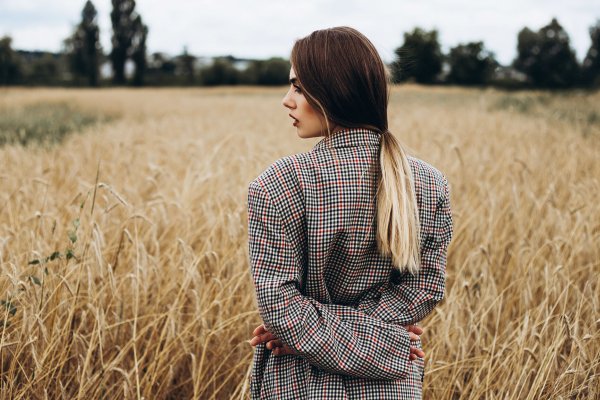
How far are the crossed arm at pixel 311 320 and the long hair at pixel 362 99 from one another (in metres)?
0.14

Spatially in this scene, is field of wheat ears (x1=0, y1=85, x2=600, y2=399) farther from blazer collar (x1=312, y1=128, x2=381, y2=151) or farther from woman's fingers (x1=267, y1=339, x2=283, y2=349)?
blazer collar (x1=312, y1=128, x2=381, y2=151)

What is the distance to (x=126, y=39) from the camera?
49.9m

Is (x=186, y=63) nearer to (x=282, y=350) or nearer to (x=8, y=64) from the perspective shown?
(x=8, y=64)

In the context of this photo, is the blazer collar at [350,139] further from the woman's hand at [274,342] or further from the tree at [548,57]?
the tree at [548,57]

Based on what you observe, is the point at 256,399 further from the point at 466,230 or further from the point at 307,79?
the point at 466,230

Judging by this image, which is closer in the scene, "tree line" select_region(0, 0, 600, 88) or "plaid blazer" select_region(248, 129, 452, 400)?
"plaid blazer" select_region(248, 129, 452, 400)

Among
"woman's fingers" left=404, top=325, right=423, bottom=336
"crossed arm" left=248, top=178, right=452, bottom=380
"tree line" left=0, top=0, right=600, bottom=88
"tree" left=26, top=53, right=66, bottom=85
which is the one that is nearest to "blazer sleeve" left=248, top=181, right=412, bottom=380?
"crossed arm" left=248, top=178, right=452, bottom=380

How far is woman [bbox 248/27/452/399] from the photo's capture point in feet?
3.40

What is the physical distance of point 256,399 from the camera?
3.89ft

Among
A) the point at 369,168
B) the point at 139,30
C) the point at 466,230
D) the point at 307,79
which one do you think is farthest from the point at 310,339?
the point at 139,30

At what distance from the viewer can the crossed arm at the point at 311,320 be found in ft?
3.33

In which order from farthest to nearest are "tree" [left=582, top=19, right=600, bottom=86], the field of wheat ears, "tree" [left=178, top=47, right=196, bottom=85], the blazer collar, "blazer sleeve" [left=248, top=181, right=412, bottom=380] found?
"tree" [left=178, top=47, right=196, bottom=85]
"tree" [left=582, top=19, right=600, bottom=86]
the field of wheat ears
the blazer collar
"blazer sleeve" [left=248, top=181, right=412, bottom=380]

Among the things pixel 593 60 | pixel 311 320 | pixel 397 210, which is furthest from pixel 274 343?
pixel 593 60

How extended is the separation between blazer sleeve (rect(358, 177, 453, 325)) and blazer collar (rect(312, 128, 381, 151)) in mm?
218
